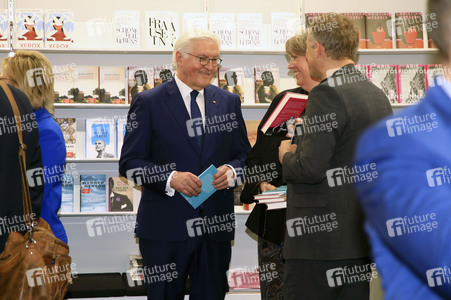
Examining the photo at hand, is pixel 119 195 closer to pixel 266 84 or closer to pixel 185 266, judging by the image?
pixel 266 84

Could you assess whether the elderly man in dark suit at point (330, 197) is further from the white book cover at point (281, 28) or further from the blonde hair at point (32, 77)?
the white book cover at point (281, 28)

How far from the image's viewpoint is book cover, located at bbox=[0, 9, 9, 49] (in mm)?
4352

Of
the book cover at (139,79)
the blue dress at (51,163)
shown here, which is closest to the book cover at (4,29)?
the book cover at (139,79)

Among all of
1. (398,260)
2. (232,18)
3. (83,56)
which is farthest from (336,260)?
(83,56)

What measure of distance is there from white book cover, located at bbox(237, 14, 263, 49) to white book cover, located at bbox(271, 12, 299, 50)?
11 centimetres

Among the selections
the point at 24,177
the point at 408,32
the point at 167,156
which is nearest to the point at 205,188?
the point at 167,156

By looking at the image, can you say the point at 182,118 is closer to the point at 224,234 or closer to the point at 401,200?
the point at 224,234

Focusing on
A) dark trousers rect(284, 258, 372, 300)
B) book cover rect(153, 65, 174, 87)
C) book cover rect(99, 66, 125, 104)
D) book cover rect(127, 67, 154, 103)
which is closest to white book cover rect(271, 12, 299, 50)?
book cover rect(153, 65, 174, 87)

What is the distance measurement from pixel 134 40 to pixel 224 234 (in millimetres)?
2225

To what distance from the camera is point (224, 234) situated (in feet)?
9.20

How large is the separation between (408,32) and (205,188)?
9.02ft

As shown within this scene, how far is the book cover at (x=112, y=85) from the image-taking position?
448 centimetres

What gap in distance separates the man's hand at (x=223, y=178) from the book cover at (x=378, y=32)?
7.73ft

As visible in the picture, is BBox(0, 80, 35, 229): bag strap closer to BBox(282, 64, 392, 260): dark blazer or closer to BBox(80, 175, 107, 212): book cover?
BBox(282, 64, 392, 260): dark blazer
